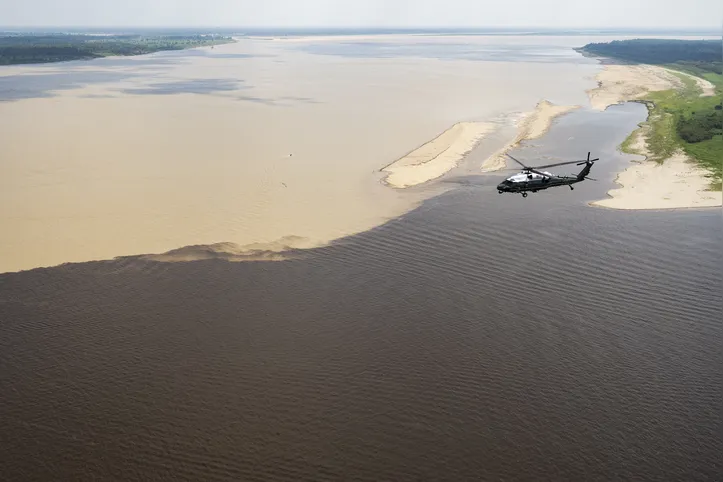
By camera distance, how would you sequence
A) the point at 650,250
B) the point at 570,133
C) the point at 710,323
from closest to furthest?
the point at 710,323 < the point at 650,250 < the point at 570,133

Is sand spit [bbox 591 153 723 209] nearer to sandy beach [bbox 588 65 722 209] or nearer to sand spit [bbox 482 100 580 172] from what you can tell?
sandy beach [bbox 588 65 722 209]

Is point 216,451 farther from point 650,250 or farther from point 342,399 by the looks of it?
point 650,250

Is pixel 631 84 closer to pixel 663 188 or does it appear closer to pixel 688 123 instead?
pixel 688 123

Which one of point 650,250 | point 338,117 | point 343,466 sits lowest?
point 343,466

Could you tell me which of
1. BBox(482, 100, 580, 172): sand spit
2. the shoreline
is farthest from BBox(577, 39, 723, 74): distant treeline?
the shoreline

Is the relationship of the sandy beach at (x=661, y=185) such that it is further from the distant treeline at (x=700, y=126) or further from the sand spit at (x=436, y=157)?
the sand spit at (x=436, y=157)

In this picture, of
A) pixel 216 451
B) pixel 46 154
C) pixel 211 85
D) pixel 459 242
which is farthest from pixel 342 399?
pixel 211 85
